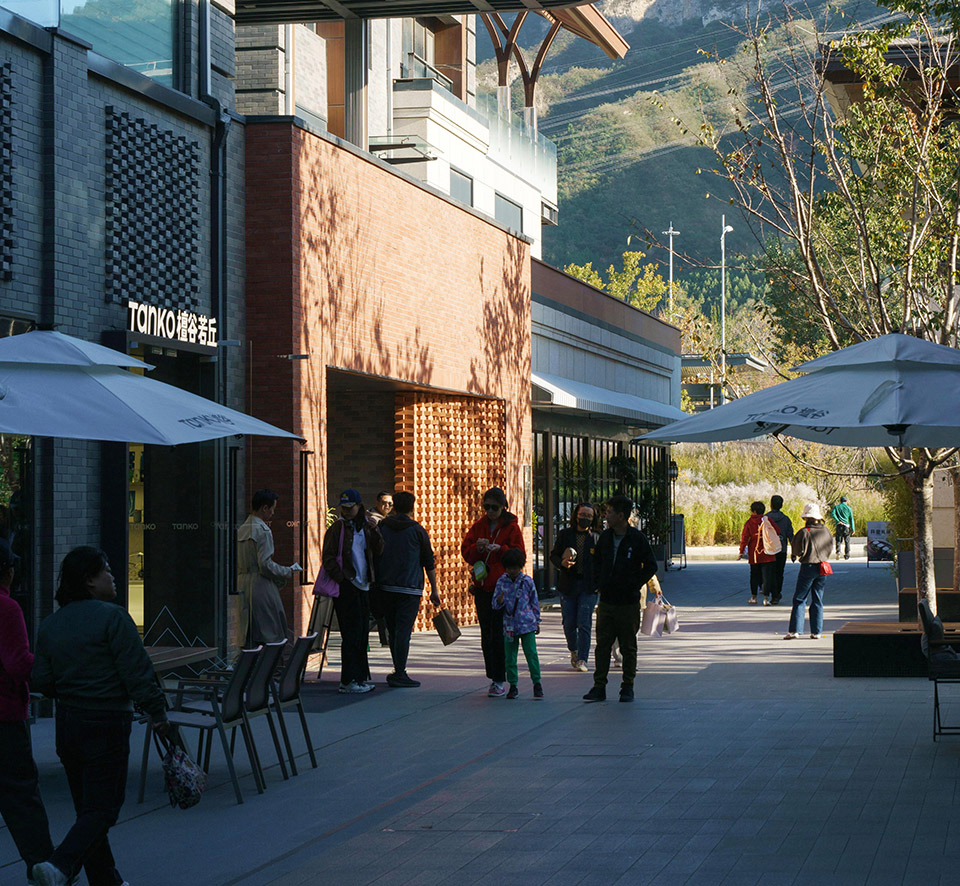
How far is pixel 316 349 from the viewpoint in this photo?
1642cm

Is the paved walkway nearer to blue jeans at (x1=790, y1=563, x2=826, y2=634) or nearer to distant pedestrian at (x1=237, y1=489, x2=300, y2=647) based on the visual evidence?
distant pedestrian at (x1=237, y1=489, x2=300, y2=647)

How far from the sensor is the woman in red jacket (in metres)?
13.5

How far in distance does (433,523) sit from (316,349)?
5074 mm

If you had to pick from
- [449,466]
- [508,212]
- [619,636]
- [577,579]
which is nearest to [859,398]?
[619,636]

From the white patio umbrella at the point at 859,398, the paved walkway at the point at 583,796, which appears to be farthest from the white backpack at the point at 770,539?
the white patio umbrella at the point at 859,398

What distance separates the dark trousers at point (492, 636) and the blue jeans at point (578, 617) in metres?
1.53

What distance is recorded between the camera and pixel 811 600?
1827 centimetres

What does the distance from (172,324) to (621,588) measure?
4995 mm

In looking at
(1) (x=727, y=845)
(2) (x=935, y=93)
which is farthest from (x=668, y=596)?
(1) (x=727, y=845)

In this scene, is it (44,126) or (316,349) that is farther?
(316,349)

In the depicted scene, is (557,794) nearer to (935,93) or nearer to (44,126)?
→ (44,126)

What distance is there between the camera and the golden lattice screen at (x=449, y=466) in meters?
20.6

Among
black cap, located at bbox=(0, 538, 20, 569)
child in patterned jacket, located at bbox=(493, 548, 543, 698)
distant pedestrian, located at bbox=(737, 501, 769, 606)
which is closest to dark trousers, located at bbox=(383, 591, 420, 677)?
child in patterned jacket, located at bbox=(493, 548, 543, 698)

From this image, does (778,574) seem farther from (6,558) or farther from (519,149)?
(6,558)
